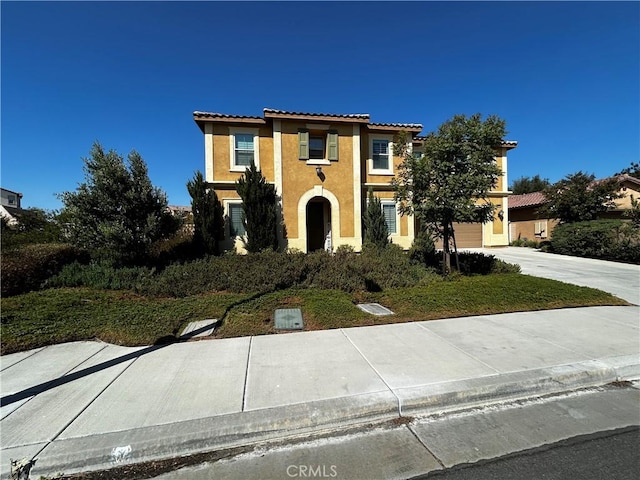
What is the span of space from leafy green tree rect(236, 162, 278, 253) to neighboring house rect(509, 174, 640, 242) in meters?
14.9

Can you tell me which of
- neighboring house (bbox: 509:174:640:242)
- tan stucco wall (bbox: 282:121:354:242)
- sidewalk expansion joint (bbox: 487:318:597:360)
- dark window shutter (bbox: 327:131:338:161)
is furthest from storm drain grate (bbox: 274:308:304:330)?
neighboring house (bbox: 509:174:640:242)

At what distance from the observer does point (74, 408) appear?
2.84m

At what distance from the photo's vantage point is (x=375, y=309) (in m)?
6.13

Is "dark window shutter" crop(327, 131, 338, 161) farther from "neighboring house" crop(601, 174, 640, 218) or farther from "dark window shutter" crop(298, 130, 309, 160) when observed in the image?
"neighboring house" crop(601, 174, 640, 218)

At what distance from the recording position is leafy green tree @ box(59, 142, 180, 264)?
8.24m

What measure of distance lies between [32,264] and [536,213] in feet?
70.9

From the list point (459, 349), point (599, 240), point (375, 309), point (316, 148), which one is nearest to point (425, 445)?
point (459, 349)

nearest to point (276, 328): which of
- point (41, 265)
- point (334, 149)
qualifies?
point (41, 265)

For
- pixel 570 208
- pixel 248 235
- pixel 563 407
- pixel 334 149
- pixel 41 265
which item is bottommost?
pixel 563 407

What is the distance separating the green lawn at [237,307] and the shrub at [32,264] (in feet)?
1.83

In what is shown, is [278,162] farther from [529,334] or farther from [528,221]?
[528,221]

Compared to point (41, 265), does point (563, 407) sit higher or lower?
lower

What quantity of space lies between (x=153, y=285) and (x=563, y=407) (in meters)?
8.07

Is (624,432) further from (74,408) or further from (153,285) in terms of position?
(153,285)
